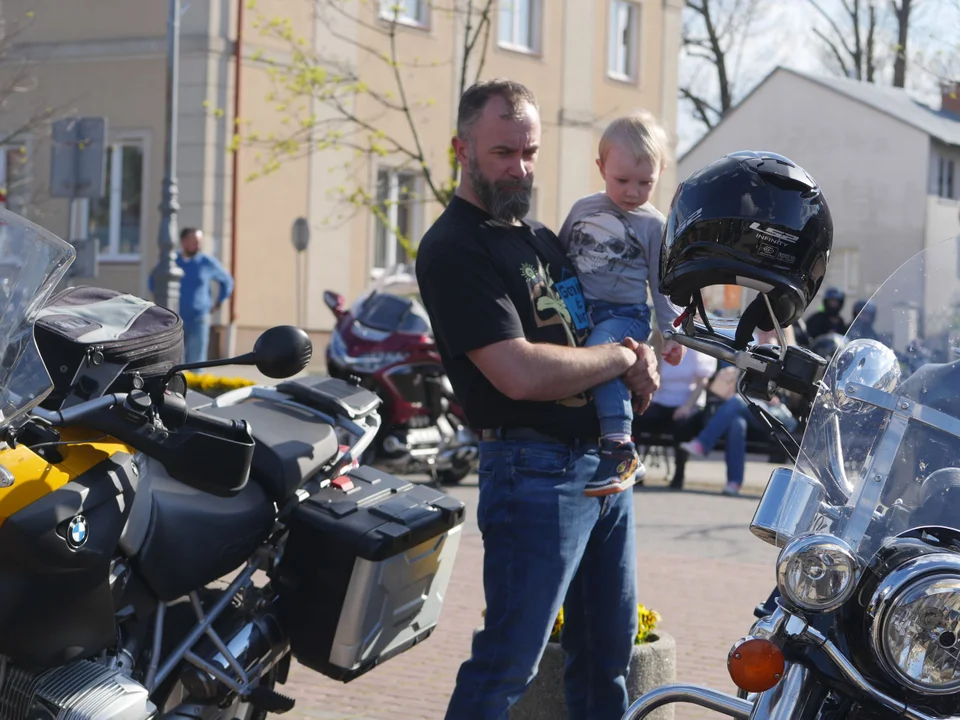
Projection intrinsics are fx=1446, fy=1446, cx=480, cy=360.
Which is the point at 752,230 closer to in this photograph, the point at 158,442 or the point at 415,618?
the point at 158,442

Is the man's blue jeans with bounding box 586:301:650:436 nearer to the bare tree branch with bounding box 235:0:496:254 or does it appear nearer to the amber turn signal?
the amber turn signal

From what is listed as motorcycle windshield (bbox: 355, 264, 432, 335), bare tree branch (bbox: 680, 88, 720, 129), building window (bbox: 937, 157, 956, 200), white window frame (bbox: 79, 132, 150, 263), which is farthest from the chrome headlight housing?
bare tree branch (bbox: 680, 88, 720, 129)

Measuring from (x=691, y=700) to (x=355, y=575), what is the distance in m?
1.55

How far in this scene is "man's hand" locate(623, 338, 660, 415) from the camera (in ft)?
12.0

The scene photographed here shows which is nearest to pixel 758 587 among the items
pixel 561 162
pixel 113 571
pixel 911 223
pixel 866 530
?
pixel 113 571

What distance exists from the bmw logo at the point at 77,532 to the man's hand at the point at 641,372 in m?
1.36

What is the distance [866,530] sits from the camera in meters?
2.49

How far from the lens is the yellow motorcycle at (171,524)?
10.3 feet

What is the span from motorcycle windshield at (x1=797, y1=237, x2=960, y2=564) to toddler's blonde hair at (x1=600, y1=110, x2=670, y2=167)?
1294 mm

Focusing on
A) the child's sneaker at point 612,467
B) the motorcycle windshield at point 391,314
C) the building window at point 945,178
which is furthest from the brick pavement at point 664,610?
the building window at point 945,178

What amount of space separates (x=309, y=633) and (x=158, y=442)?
2.82ft

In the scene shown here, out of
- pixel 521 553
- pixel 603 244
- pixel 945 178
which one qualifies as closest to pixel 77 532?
pixel 521 553

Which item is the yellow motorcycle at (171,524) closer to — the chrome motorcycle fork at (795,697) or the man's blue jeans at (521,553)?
the man's blue jeans at (521,553)

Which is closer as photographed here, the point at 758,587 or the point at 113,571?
the point at 113,571
